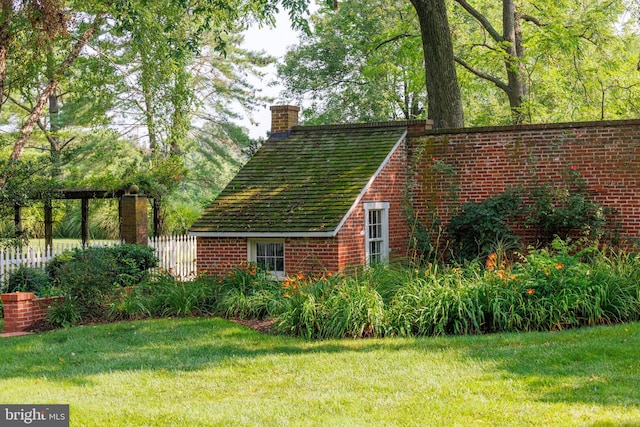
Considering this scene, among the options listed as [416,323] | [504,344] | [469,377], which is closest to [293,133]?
[416,323]

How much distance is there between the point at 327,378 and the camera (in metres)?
9.44

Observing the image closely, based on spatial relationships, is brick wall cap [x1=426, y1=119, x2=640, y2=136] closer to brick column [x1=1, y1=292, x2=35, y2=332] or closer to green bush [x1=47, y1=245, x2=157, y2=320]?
green bush [x1=47, y1=245, x2=157, y2=320]

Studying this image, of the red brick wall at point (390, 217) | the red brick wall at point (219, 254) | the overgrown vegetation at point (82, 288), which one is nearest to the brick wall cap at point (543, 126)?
the red brick wall at point (390, 217)

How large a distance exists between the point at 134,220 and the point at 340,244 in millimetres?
7170

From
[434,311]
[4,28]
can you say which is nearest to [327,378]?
[434,311]

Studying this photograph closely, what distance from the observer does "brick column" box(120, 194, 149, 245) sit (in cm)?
2045

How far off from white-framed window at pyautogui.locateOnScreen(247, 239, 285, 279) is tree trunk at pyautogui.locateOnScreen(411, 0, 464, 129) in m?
6.41

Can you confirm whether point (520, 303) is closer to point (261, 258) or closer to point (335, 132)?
point (261, 258)

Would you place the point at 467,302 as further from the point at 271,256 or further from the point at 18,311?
the point at 18,311

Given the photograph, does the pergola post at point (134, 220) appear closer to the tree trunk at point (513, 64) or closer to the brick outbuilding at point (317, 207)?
the brick outbuilding at point (317, 207)

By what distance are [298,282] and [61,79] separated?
11.9m

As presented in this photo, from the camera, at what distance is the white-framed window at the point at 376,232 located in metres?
16.4

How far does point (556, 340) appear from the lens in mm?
10750

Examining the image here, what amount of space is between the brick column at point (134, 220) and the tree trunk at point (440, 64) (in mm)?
7763
